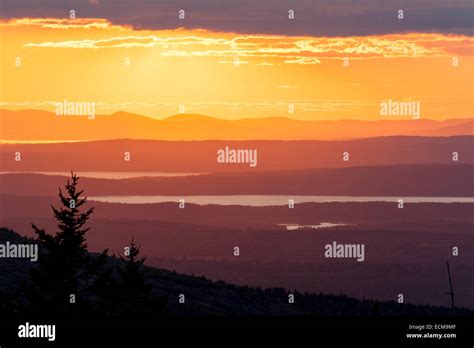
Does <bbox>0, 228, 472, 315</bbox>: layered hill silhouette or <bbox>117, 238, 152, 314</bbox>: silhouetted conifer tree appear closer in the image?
<bbox>117, 238, 152, 314</bbox>: silhouetted conifer tree

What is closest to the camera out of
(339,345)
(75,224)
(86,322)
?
(339,345)

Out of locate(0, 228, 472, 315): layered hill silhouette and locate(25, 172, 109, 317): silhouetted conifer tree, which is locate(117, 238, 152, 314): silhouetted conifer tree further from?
locate(0, 228, 472, 315): layered hill silhouette

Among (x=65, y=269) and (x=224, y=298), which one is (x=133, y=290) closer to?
(x=65, y=269)

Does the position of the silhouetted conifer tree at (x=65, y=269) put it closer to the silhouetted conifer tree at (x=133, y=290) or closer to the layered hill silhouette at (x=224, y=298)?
the silhouetted conifer tree at (x=133, y=290)

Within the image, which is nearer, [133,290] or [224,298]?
[133,290]

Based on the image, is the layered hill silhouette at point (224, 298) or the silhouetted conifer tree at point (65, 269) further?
the layered hill silhouette at point (224, 298)

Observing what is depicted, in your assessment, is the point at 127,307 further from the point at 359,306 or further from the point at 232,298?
the point at 359,306

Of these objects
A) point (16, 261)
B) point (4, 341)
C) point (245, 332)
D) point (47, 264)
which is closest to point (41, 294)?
point (47, 264)

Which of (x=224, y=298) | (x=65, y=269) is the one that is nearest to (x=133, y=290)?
(x=65, y=269)

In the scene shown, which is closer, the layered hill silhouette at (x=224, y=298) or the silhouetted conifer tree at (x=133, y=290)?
the silhouetted conifer tree at (x=133, y=290)

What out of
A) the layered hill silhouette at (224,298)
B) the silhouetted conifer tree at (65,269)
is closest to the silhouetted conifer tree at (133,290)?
the silhouetted conifer tree at (65,269)

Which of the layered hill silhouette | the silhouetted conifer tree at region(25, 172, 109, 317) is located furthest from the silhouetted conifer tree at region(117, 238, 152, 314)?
the layered hill silhouette
